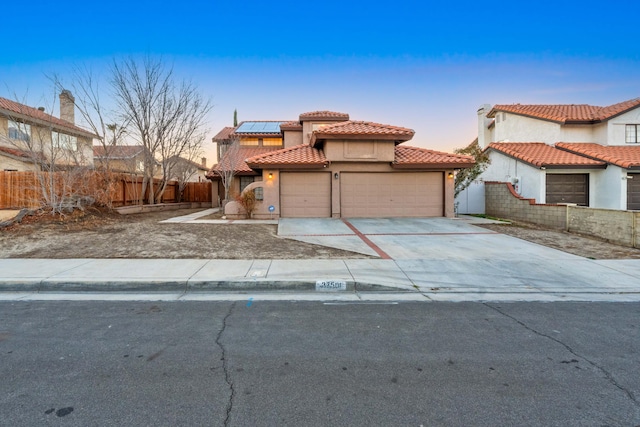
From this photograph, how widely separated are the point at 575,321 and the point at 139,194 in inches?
959

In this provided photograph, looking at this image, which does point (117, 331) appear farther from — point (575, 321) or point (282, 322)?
point (575, 321)

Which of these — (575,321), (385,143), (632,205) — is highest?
(385,143)

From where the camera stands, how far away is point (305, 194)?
57.1ft

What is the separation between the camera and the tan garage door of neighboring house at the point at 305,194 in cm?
1734

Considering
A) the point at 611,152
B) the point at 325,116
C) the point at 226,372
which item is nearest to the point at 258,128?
the point at 325,116

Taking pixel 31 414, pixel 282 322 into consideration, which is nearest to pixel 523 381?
pixel 282 322

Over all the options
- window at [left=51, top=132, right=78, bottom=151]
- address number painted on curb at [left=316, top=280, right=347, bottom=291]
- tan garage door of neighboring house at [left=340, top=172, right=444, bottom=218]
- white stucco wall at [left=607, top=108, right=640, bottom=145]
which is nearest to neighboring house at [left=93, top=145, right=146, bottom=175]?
window at [left=51, top=132, right=78, bottom=151]

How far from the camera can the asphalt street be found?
2.76 metres

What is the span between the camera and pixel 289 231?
12906 mm

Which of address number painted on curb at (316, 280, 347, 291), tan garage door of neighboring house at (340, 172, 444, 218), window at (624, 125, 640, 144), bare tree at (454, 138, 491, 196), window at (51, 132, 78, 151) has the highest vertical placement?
window at (624, 125, 640, 144)

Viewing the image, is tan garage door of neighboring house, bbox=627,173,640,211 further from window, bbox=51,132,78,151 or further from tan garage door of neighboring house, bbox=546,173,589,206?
window, bbox=51,132,78,151

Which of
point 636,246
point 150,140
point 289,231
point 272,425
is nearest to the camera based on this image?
point 272,425

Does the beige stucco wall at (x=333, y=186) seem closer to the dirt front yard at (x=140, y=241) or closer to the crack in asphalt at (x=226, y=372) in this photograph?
the dirt front yard at (x=140, y=241)

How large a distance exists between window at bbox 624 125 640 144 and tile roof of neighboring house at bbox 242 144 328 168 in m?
19.0
